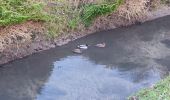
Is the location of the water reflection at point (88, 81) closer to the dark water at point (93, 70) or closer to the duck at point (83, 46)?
the dark water at point (93, 70)

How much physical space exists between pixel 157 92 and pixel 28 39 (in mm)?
4176

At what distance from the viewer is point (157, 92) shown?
9266 millimetres

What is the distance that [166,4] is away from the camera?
1528 centimetres

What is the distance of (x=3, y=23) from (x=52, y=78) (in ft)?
6.36

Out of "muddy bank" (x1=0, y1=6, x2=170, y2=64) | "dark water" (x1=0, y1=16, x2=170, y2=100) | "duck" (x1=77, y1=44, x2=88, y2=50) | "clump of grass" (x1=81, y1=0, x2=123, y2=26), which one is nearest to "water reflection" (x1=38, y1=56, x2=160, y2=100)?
"dark water" (x1=0, y1=16, x2=170, y2=100)

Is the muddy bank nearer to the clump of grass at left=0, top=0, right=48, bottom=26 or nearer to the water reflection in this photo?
the clump of grass at left=0, top=0, right=48, bottom=26

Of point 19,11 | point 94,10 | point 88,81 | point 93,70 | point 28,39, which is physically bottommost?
point 88,81

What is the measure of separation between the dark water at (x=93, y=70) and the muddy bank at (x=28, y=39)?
0.19 m

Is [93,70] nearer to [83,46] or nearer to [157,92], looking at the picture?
[83,46]

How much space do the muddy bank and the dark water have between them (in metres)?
0.19

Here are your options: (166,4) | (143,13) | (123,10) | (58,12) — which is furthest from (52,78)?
(166,4)

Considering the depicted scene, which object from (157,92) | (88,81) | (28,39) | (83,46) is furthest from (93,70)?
(157,92)

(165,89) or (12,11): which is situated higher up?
(12,11)

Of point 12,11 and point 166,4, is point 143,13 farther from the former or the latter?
point 12,11
